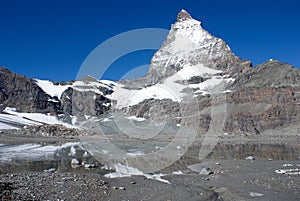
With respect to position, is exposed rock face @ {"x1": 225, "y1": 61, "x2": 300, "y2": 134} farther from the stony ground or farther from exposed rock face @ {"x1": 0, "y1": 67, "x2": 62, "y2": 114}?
exposed rock face @ {"x1": 0, "y1": 67, "x2": 62, "y2": 114}

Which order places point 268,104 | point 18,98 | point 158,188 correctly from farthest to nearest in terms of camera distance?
point 18,98
point 268,104
point 158,188

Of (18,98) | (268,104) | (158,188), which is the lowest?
(158,188)

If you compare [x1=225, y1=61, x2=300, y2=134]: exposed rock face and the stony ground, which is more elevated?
[x1=225, y1=61, x2=300, y2=134]: exposed rock face

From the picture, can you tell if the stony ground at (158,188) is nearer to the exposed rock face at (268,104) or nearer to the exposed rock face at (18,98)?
the exposed rock face at (268,104)

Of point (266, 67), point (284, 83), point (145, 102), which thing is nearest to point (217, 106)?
point (284, 83)

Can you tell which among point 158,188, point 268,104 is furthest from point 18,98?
point 158,188

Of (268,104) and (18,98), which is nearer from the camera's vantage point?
(268,104)

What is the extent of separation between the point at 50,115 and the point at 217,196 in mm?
182881

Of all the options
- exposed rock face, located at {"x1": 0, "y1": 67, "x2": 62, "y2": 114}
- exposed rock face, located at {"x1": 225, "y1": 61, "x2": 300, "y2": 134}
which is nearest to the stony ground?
exposed rock face, located at {"x1": 225, "y1": 61, "x2": 300, "y2": 134}

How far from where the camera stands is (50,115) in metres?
188

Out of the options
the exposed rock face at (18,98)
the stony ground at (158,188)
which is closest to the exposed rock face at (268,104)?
the stony ground at (158,188)

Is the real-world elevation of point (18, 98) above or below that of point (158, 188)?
above

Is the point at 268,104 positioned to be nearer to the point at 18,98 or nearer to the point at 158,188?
the point at 158,188

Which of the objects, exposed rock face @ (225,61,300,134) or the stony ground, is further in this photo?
exposed rock face @ (225,61,300,134)
